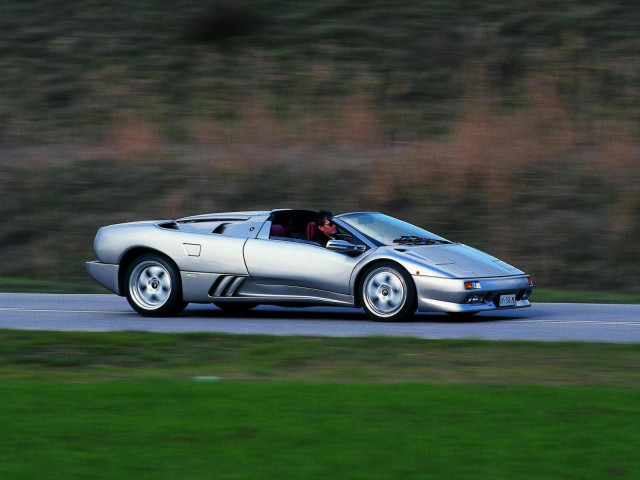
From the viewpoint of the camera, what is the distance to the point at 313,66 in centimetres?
2627

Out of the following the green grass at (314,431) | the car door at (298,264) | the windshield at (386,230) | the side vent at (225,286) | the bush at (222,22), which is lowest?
the green grass at (314,431)

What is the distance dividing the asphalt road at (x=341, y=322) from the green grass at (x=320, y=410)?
1.04 meters

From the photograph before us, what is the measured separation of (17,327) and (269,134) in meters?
13.4

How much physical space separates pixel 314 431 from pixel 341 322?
234 inches

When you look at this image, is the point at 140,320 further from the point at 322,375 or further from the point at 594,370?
the point at 594,370

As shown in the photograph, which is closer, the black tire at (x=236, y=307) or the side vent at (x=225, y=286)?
the side vent at (x=225, y=286)

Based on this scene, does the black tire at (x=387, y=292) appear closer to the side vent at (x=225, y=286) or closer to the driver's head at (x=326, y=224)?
the driver's head at (x=326, y=224)

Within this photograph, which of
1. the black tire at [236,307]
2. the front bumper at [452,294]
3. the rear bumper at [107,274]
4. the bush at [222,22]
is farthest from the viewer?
the bush at [222,22]

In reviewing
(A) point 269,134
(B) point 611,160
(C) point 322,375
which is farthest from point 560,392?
(A) point 269,134

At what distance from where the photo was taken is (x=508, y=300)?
11.6 metres

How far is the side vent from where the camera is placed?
39.5 feet

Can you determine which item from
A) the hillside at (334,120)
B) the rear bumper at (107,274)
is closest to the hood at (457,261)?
the rear bumper at (107,274)

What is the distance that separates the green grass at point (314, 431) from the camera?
4902 millimetres

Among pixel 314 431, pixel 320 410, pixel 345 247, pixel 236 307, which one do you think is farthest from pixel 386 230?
pixel 314 431
